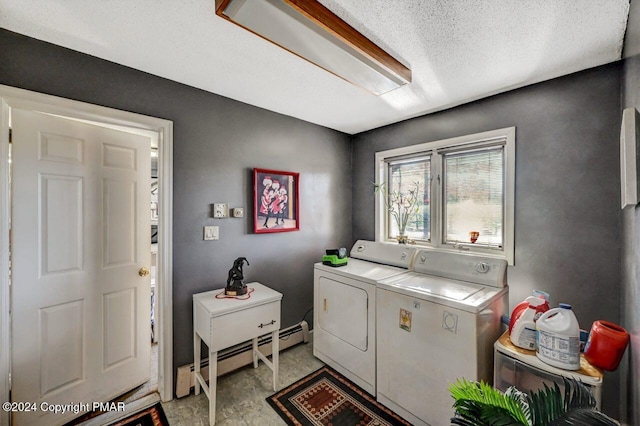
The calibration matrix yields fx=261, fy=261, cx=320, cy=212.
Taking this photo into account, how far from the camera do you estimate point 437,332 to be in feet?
5.32

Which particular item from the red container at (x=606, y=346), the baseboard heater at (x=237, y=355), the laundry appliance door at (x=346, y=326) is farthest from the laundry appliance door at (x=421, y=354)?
the baseboard heater at (x=237, y=355)

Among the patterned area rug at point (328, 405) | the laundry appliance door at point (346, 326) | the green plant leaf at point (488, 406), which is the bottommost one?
the patterned area rug at point (328, 405)

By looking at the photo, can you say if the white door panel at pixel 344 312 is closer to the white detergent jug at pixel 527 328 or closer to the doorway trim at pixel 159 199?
the white detergent jug at pixel 527 328

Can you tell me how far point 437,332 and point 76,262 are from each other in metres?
2.40

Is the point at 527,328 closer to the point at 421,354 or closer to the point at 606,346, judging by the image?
the point at 606,346

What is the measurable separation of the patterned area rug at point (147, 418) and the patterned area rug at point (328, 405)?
72 centimetres

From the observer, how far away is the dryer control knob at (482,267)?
1.89 metres

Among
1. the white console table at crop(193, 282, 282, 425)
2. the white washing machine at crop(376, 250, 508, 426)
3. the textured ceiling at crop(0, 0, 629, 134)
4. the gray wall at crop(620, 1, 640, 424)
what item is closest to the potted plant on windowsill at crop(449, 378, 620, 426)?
the gray wall at crop(620, 1, 640, 424)

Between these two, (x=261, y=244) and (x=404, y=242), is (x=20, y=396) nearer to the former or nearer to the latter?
(x=261, y=244)

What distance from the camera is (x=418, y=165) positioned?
2785mm

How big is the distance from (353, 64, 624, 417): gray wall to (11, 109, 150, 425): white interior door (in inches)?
116

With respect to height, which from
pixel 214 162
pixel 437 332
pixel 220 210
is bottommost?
pixel 437 332

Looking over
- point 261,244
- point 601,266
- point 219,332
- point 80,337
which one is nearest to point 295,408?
point 219,332

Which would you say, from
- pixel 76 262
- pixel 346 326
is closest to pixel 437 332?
pixel 346 326
